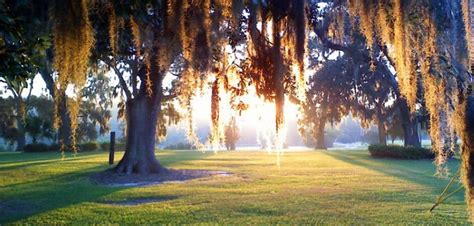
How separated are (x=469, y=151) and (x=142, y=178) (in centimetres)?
1285

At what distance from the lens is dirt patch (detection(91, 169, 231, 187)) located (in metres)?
14.1

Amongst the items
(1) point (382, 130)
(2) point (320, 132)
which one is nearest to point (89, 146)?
(2) point (320, 132)

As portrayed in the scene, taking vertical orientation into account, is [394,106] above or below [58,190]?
above

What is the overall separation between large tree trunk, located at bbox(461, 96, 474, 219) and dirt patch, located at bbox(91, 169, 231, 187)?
11.1 meters

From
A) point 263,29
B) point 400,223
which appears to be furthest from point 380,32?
point 400,223

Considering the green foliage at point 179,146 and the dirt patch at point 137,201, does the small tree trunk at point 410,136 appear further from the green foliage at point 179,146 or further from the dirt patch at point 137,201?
the green foliage at point 179,146

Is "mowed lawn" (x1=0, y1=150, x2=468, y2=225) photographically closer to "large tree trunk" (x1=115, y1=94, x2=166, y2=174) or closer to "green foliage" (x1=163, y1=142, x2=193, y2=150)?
"large tree trunk" (x1=115, y1=94, x2=166, y2=174)

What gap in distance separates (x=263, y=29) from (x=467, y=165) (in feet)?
7.87

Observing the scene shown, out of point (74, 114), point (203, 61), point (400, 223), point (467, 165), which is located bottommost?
point (400, 223)

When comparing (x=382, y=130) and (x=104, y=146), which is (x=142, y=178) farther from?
(x=382, y=130)

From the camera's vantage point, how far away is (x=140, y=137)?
1661cm

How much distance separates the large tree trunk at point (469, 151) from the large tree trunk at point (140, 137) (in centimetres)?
1361

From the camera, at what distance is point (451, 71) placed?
12.7 feet

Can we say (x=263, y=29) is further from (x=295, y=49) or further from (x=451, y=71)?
(x=451, y=71)
